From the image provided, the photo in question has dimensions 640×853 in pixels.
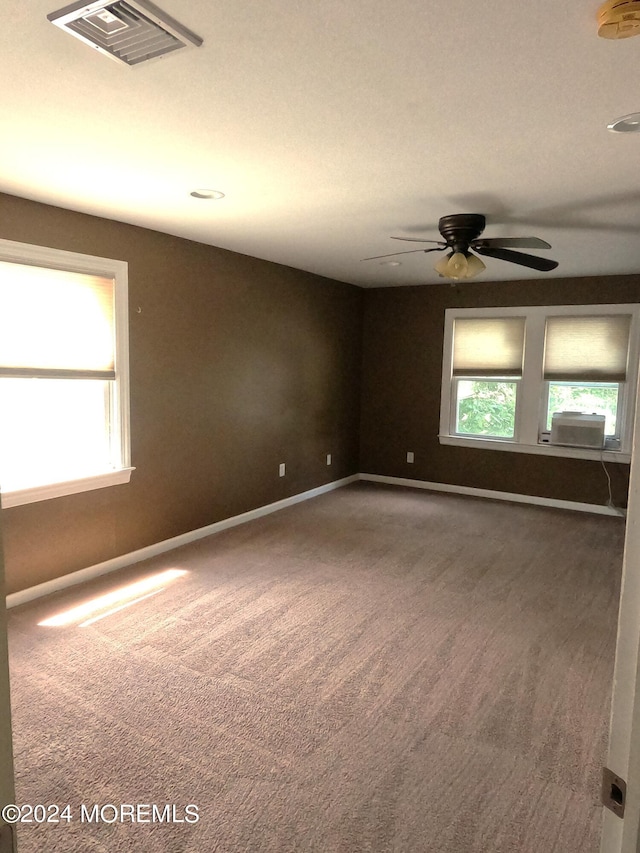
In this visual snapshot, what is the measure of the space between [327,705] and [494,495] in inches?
169

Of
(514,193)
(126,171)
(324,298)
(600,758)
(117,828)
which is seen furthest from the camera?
(324,298)

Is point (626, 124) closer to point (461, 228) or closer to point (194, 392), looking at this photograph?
point (461, 228)

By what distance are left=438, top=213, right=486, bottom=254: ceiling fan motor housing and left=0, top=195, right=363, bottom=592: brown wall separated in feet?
6.71

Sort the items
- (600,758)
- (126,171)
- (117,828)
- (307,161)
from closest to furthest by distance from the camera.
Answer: (117,828) < (600,758) < (307,161) < (126,171)

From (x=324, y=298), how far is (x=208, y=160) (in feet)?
11.8

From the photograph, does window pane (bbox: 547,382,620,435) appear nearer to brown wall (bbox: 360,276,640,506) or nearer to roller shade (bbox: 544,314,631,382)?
roller shade (bbox: 544,314,631,382)

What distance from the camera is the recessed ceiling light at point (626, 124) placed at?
2.03 m

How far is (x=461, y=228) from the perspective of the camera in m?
3.39

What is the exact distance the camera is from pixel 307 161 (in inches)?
101

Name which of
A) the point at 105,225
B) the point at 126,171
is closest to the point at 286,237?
the point at 105,225

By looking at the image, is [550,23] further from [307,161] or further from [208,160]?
[208,160]

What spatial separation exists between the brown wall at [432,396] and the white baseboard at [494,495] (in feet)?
0.17

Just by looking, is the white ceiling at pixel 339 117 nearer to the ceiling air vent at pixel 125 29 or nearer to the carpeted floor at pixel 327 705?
the ceiling air vent at pixel 125 29

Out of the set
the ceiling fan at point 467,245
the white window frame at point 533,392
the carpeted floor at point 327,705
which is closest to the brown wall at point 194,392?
the carpeted floor at point 327,705
